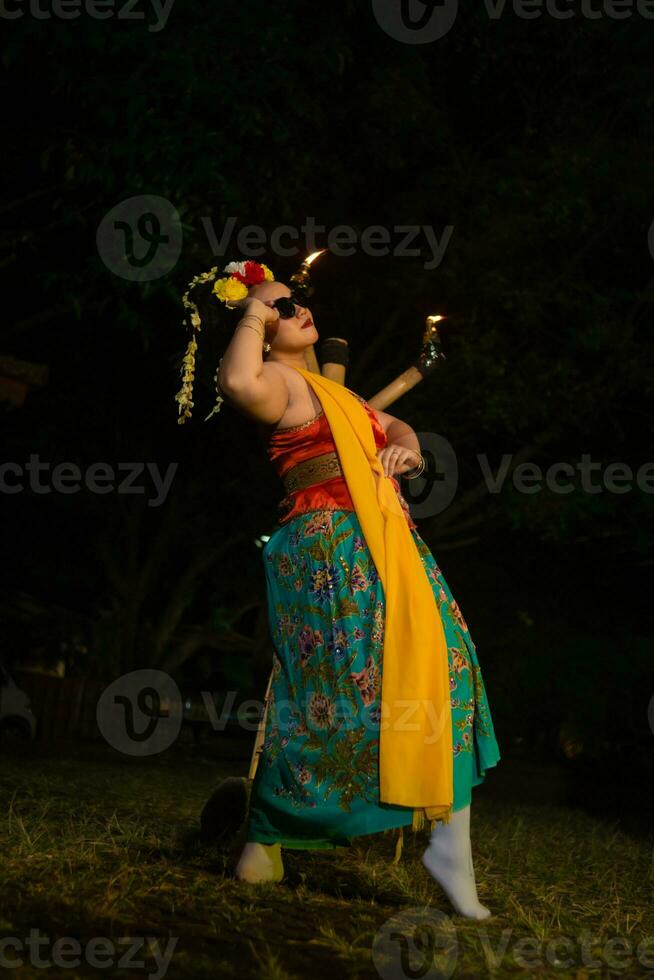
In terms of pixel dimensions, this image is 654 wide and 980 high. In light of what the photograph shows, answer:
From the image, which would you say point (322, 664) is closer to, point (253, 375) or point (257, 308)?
point (253, 375)

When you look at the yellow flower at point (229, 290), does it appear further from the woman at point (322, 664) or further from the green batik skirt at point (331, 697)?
the green batik skirt at point (331, 697)

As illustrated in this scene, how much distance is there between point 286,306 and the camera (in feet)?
12.5

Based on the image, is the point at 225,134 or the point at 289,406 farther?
the point at 225,134

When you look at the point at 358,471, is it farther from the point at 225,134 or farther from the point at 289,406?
the point at 225,134

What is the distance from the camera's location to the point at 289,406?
143 inches

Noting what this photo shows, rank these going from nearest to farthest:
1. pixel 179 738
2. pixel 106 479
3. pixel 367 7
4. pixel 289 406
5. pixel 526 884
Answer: pixel 289 406, pixel 526 884, pixel 367 7, pixel 106 479, pixel 179 738

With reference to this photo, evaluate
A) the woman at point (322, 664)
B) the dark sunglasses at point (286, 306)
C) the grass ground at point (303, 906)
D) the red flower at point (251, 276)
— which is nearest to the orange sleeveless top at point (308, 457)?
the woman at point (322, 664)

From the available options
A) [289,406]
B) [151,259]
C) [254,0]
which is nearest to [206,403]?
[151,259]

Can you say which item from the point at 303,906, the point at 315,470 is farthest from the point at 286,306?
the point at 303,906

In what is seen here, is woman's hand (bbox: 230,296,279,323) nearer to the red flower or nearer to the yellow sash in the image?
the red flower

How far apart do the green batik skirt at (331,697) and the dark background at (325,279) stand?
3.44 feet

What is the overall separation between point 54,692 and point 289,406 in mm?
9603

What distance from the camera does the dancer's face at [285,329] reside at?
12.6ft

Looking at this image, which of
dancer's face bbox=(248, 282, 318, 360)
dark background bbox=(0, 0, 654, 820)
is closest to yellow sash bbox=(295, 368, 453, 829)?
dancer's face bbox=(248, 282, 318, 360)
